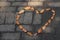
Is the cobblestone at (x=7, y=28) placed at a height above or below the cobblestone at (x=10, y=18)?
below

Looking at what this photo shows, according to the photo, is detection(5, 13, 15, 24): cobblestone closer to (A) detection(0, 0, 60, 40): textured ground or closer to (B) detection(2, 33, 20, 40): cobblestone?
(A) detection(0, 0, 60, 40): textured ground

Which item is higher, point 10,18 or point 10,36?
point 10,18

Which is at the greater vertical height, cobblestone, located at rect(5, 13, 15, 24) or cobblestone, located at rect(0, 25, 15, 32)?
cobblestone, located at rect(5, 13, 15, 24)

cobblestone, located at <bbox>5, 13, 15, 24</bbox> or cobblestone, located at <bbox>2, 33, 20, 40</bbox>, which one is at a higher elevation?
cobblestone, located at <bbox>5, 13, 15, 24</bbox>

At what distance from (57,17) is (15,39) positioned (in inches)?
20.6

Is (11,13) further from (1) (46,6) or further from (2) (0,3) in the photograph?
(1) (46,6)

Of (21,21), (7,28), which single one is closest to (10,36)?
(7,28)

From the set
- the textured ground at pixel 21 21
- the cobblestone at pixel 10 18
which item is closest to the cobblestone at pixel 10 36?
the textured ground at pixel 21 21

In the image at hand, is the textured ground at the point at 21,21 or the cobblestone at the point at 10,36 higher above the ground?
the textured ground at the point at 21,21

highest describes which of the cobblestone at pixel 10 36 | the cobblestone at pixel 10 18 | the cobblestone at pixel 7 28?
the cobblestone at pixel 10 18

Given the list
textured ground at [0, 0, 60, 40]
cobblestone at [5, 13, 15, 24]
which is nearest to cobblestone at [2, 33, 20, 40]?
textured ground at [0, 0, 60, 40]

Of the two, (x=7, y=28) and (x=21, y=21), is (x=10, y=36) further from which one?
(x=21, y=21)

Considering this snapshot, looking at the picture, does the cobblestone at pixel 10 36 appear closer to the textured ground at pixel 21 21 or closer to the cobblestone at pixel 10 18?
the textured ground at pixel 21 21

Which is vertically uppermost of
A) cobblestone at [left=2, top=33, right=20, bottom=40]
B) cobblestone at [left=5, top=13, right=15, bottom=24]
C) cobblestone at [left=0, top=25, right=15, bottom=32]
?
cobblestone at [left=5, top=13, right=15, bottom=24]
